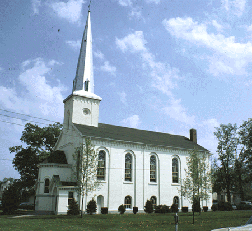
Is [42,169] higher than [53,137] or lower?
lower

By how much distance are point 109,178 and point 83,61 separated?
18884mm

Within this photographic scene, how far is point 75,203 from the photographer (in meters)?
30.8

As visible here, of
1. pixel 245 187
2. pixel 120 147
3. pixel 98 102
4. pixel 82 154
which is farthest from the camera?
pixel 245 187

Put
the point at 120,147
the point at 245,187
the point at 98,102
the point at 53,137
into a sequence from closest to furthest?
the point at 120,147, the point at 98,102, the point at 53,137, the point at 245,187

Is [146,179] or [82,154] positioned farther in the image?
[146,179]

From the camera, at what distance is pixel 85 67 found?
4200 centimetres

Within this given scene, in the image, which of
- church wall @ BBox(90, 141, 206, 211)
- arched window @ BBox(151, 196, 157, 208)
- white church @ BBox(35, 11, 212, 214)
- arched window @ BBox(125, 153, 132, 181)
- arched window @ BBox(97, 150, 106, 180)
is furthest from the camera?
arched window @ BBox(151, 196, 157, 208)

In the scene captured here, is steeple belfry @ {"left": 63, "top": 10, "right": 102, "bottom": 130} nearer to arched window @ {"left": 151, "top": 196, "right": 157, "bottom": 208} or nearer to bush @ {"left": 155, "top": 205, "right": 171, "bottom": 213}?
arched window @ {"left": 151, "top": 196, "right": 157, "bottom": 208}

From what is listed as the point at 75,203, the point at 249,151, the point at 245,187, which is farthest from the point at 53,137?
the point at 245,187

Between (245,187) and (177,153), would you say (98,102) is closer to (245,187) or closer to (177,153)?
(177,153)

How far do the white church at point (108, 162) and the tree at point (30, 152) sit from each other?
8127mm

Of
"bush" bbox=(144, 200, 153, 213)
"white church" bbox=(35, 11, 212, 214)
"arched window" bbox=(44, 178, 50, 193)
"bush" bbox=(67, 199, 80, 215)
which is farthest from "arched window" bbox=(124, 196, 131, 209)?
"arched window" bbox=(44, 178, 50, 193)

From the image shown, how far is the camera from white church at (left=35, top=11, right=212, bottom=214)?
3431 cm

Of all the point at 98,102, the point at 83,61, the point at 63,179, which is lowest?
the point at 63,179
